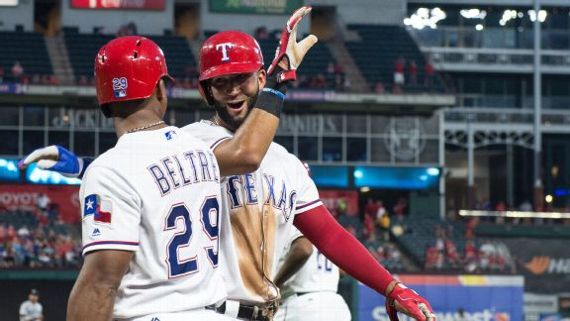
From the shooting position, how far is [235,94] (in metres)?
5.32

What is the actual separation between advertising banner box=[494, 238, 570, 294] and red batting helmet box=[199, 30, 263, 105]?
83.4ft

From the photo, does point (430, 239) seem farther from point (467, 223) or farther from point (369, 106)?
point (369, 106)

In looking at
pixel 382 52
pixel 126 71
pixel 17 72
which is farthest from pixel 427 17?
pixel 126 71

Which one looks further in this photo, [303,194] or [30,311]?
[30,311]

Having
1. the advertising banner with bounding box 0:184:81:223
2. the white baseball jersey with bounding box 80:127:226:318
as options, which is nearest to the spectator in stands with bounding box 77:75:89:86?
the advertising banner with bounding box 0:184:81:223

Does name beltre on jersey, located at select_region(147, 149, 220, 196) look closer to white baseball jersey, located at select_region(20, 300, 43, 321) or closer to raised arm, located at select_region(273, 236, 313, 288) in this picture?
raised arm, located at select_region(273, 236, 313, 288)

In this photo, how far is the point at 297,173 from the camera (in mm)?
5672

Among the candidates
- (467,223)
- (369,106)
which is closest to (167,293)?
(467,223)

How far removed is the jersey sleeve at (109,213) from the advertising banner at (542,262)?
26624mm

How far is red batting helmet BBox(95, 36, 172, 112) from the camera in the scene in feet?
14.5

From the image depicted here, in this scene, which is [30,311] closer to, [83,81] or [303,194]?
[303,194]

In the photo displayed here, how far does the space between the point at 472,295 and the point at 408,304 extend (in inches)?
802

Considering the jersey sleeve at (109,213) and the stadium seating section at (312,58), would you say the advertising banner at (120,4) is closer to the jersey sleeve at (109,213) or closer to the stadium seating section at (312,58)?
the stadium seating section at (312,58)

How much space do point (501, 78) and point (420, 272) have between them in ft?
93.5
